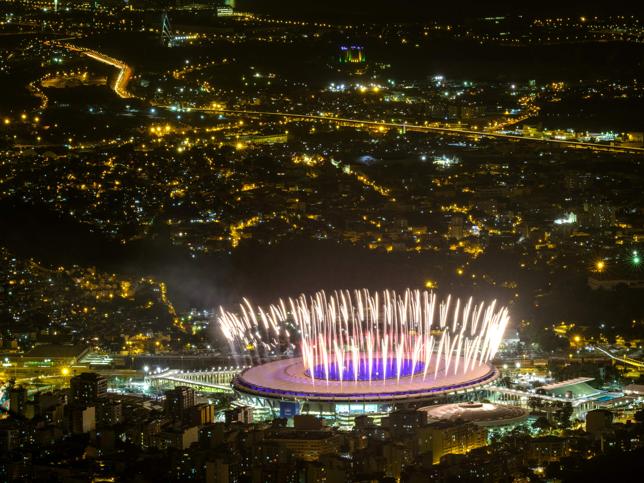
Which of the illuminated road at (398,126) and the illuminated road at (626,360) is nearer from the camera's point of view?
the illuminated road at (626,360)

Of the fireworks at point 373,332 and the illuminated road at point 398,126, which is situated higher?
the illuminated road at point 398,126

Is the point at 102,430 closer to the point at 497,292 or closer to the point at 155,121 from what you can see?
the point at 497,292

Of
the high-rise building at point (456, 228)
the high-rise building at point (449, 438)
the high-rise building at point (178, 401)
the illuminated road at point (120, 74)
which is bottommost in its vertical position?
the high-rise building at point (449, 438)

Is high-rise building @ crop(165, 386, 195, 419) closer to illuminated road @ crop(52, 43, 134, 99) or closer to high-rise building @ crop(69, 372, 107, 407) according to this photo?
high-rise building @ crop(69, 372, 107, 407)

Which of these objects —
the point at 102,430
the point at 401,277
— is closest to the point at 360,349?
the point at 401,277

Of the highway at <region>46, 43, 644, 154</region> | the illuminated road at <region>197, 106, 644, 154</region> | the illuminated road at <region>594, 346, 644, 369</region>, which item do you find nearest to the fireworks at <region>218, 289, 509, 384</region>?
the illuminated road at <region>594, 346, 644, 369</region>

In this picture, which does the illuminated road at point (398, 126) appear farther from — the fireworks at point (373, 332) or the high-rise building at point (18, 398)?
the high-rise building at point (18, 398)

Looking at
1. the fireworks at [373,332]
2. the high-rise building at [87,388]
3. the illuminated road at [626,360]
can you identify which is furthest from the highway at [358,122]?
the high-rise building at [87,388]

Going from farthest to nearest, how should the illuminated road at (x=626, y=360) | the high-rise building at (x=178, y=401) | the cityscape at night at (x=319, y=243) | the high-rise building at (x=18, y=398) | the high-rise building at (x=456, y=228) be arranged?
the high-rise building at (x=456, y=228) → the illuminated road at (x=626, y=360) → the high-rise building at (x=18, y=398) → the high-rise building at (x=178, y=401) → the cityscape at night at (x=319, y=243)
